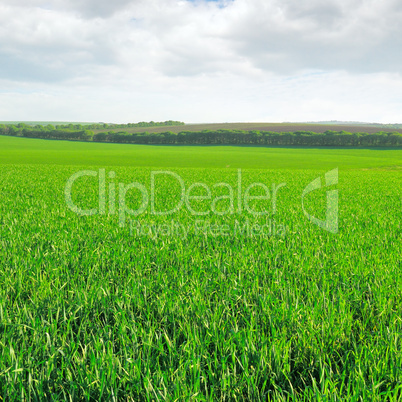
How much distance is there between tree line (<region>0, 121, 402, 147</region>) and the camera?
108750mm

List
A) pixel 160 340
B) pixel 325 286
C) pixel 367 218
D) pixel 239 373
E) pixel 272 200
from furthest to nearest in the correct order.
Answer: pixel 272 200
pixel 367 218
pixel 325 286
pixel 160 340
pixel 239 373

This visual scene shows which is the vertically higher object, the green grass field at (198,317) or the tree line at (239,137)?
the tree line at (239,137)

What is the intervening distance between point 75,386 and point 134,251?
11.0 feet

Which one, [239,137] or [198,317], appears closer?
[198,317]

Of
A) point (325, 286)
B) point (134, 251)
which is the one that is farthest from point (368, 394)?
point (134, 251)

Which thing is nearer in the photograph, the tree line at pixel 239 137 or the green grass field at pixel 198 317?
the green grass field at pixel 198 317

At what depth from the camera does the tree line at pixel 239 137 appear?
10875 cm

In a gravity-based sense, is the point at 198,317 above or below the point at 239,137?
below

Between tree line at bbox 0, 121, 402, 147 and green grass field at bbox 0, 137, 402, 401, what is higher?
tree line at bbox 0, 121, 402, 147

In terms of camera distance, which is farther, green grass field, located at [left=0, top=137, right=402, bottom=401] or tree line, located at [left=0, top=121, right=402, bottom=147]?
tree line, located at [left=0, top=121, right=402, bottom=147]

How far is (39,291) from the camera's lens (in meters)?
3.63

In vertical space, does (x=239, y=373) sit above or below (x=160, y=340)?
below

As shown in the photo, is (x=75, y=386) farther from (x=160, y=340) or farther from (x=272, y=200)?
(x=272, y=200)

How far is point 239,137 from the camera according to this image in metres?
126
